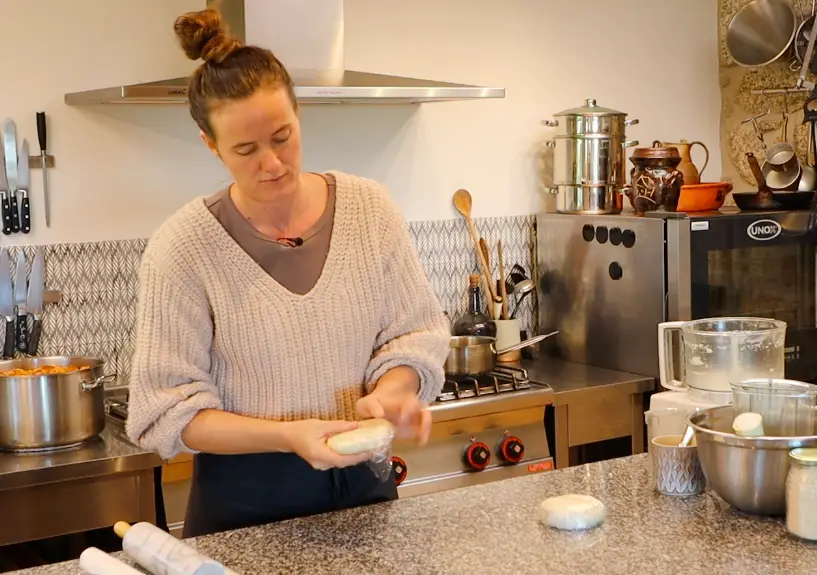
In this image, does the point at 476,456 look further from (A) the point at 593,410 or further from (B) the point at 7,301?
(B) the point at 7,301

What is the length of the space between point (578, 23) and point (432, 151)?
0.75m

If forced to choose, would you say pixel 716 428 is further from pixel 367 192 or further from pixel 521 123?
pixel 521 123

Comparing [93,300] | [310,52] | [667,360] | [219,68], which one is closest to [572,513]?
[667,360]

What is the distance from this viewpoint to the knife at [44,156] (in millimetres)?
2930

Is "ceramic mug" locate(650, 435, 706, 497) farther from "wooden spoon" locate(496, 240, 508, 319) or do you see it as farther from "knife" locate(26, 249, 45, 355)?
"knife" locate(26, 249, 45, 355)

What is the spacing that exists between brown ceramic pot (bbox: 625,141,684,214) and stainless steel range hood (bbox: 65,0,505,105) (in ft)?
2.15

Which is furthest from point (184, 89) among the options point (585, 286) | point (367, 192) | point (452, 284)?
point (585, 286)

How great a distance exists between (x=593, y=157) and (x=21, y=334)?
6.03ft

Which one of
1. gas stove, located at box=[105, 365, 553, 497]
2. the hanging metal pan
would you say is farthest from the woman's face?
the hanging metal pan

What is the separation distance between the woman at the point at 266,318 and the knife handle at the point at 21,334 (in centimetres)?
122

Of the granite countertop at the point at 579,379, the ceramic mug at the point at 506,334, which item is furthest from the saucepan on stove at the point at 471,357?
the ceramic mug at the point at 506,334

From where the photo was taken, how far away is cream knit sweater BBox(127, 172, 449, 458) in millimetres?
1752

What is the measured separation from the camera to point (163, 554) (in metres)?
1.49

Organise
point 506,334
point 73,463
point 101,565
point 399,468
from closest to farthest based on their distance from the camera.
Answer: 1. point 101,565
2. point 73,463
3. point 399,468
4. point 506,334
